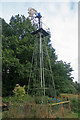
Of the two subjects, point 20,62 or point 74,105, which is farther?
point 20,62

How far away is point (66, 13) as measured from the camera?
27.0 ft

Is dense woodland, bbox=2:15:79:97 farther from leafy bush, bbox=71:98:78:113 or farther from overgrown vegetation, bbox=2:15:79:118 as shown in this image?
leafy bush, bbox=71:98:78:113

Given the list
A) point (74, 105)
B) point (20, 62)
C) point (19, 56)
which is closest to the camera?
point (74, 105)

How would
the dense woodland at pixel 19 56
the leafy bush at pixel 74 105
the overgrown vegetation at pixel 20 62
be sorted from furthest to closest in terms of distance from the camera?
the dense woodland at pixel 19 56
the overgrown vegetation at pixel 20 62
the leafy bush at pixel 74 105

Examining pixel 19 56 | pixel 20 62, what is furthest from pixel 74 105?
pixel 19 56

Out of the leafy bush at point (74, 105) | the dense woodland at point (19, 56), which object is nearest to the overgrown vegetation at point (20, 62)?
the dense woodland at point (19, 56)

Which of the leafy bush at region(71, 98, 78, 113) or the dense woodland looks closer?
the leafy bush at region(71, 98, 78, 113)

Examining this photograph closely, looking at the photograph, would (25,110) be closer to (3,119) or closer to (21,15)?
(3,119)

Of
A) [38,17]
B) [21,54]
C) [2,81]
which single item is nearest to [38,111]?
[38,17]

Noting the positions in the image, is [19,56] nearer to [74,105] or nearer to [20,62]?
[20,62]

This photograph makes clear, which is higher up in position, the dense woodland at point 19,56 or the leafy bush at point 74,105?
the dense woodland at point 19,56

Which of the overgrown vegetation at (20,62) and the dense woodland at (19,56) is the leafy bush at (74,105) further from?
the dense woodland at (19,56)

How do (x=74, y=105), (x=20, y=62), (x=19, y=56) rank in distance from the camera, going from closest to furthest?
1. (x=74, y=105)
2. (x=19, y=56)
3. (x=20, y=62)

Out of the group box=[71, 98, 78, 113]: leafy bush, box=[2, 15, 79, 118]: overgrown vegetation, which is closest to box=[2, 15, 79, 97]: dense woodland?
box=[2, 15, 79, 118]: overgrown vegetation
